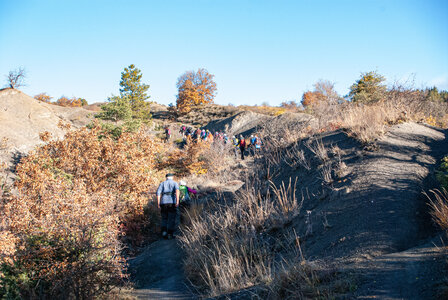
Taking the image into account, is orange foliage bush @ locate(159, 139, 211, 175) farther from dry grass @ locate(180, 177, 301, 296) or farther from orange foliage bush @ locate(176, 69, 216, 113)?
orange foliage bush @ locate(176, 69, 216, 113)

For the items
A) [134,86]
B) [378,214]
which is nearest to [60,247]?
[378,214]

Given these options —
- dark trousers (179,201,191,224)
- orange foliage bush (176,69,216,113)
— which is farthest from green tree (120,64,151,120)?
dark trousers (179,201,191,224)

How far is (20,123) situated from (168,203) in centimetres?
1578

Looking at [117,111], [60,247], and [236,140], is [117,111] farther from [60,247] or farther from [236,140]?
[60,247]

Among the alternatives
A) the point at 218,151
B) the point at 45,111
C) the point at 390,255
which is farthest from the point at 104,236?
the point at 45,111

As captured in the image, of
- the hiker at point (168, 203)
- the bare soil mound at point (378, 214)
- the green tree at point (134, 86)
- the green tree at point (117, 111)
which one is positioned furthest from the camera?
the green tree at point (134, 86)

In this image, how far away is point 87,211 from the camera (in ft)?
16.5

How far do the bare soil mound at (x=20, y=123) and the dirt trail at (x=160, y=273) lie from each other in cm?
1030

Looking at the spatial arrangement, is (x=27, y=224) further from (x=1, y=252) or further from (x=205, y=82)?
(x=205, y=82)

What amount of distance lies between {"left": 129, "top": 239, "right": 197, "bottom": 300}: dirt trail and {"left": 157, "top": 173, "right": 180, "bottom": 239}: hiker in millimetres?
369

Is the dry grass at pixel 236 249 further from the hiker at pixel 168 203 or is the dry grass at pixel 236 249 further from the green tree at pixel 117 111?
the green tree at pixel 117 111

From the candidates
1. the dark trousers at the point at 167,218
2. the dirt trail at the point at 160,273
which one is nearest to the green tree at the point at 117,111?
the dark trousers at the point at 167,218

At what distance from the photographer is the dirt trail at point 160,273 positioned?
5.24 metres

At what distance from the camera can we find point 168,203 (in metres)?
8.39
